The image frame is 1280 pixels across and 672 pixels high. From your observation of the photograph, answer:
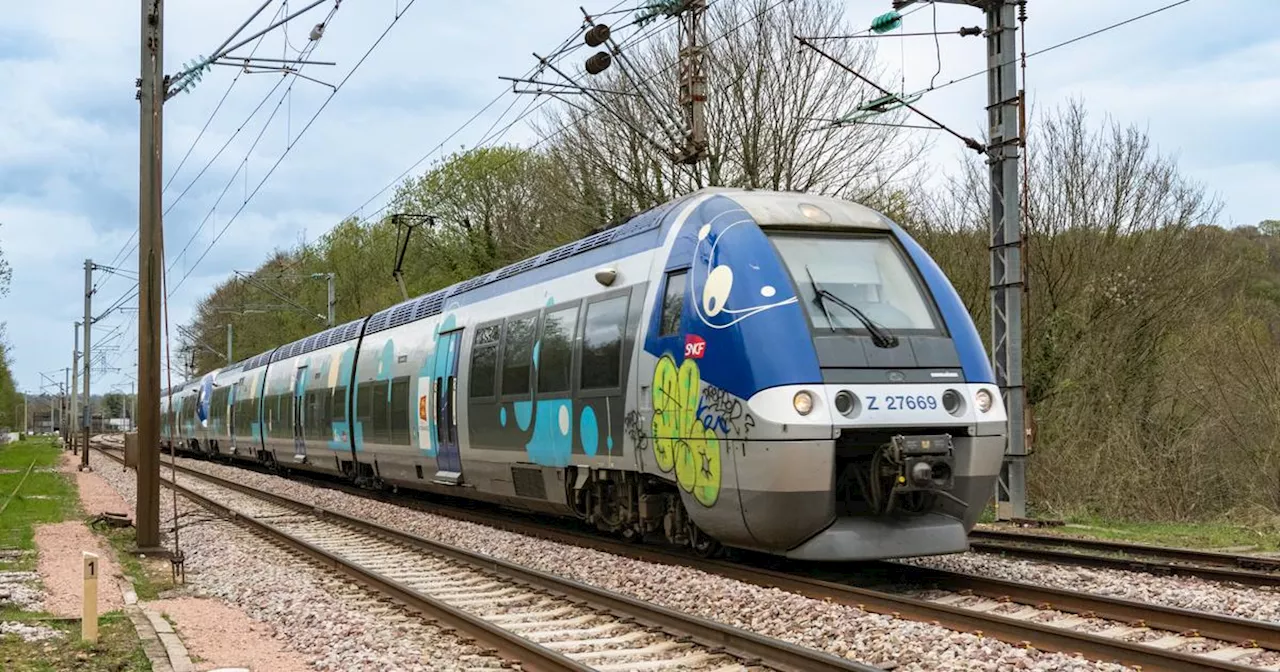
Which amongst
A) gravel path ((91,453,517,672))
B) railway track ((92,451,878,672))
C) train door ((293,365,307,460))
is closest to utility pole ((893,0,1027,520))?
railway track ((92,451,878,672))

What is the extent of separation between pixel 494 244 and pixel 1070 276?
81.7ft

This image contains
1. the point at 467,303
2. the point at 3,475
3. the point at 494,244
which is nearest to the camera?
the point at 467,303

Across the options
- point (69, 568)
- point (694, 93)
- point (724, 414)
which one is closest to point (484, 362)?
point (69, 568)

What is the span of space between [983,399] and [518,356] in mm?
5940

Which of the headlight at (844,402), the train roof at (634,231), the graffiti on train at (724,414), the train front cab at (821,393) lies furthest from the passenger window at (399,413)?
the headlight at (844,402)

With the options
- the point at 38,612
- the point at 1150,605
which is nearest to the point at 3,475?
the point at 38,612

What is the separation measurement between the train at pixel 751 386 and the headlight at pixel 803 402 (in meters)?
0.01

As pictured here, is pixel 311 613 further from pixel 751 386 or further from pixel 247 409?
pixel 247 409

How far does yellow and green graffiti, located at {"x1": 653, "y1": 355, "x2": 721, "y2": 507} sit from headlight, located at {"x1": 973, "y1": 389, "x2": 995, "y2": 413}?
215 centimetres

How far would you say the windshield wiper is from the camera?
9.29m

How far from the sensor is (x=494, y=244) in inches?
1670

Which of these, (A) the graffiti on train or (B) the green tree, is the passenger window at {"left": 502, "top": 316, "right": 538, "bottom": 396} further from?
(B) the green tree

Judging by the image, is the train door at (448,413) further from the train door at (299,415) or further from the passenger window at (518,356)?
the train door at (299,415)

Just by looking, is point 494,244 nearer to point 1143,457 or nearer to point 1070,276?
point 1070,276
